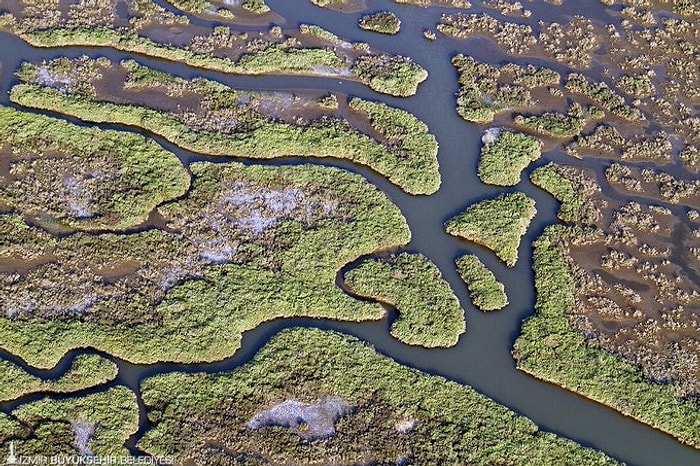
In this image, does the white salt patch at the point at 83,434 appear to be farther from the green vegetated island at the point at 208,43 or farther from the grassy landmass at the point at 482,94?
the grassy landmass at the point at 482,94

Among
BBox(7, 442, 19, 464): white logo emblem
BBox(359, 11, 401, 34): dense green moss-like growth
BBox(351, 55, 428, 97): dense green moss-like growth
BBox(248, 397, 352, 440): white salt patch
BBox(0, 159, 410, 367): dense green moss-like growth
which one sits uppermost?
BBox(359, 11, 401, 34): dense green moss-like growth

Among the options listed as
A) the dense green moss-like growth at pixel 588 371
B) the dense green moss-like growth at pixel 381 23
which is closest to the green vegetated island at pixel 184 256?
the dense green moss-like growth at pixel 588 371

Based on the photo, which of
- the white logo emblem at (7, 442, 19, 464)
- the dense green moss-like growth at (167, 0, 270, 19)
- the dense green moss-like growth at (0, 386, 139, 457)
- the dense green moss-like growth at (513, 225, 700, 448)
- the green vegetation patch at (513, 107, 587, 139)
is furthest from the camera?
the dense green moss-like growth at (167, 0, 270, 19)

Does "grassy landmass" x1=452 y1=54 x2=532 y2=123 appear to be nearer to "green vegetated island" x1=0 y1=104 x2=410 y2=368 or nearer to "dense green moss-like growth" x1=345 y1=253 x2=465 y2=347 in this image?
"green vegetated island" x1=0 y1=104 x2=410 y2=368

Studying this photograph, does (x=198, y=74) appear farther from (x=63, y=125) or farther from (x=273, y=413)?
(x=273, y=413)

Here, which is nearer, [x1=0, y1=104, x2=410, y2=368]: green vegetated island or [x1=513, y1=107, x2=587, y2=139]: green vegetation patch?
[x1=0, y1=104, x2=410, y2=368]: green vegetated island

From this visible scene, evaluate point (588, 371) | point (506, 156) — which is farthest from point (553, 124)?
point (588, 371)

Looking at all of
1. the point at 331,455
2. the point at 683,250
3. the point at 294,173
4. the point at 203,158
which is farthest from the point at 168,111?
the point at 683,250

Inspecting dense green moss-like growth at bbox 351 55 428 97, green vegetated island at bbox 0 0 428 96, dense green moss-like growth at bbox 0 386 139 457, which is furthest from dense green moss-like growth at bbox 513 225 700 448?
green vegetated island at bbox 0 0 428 96
